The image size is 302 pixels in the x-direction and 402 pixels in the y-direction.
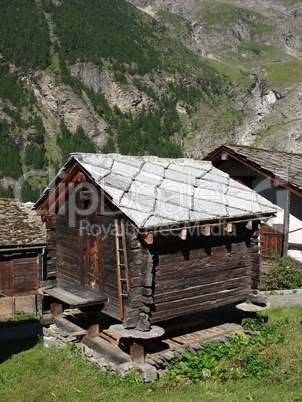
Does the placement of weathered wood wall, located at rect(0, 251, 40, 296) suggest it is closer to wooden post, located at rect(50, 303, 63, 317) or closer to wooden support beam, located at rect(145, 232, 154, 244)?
wooden post, located at rect(50, 303, 63, 317)

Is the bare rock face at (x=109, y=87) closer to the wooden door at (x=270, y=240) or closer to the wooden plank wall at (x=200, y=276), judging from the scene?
the wooden door at (x=270, y=240)

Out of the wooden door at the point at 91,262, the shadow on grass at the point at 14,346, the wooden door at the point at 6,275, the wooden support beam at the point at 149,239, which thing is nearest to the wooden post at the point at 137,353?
the wooden door at the point at 91,262

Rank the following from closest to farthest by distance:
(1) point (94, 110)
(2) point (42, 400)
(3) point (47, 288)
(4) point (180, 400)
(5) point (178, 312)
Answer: (4) point (180, 400), (2) point (42, 400), (5) point (178, 312), (3) point (47, 288), (1) point (94, 110)

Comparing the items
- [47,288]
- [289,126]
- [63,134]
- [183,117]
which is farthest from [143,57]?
[47,288]

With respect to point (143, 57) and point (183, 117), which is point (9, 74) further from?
point (183, 117)

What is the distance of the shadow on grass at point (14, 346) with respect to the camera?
441 inches

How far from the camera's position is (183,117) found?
423 ft

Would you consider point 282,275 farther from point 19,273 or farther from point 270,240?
point 19,273

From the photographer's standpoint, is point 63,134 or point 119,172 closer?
point 119,172

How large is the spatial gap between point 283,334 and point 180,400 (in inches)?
152

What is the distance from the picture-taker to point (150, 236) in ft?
24.8

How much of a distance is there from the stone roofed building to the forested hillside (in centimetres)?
7722

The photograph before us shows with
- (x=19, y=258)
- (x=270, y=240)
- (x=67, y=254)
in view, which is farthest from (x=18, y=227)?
(x=270, y=240)

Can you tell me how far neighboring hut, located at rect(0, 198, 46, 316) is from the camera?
17.5 metres
